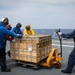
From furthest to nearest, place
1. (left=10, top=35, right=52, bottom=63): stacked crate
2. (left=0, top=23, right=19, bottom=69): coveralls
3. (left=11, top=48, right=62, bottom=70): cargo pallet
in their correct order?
(left=11, top=48, right=62, bottom=70): cargo pallet
(left=10, top=35, right=52, bottom=63): stacked crate
(left=0, top=23, right=19, bottom=69): coveralls

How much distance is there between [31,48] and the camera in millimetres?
7715

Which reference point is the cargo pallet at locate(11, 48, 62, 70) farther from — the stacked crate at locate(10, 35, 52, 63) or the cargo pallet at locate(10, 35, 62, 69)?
the stacked crate at locate(10, 35, 52, 63)

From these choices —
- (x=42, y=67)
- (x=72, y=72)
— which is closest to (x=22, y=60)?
(x=42, y=67)

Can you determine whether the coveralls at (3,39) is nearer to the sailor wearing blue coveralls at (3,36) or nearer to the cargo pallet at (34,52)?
the sailor wearing blue coveralls at (3,36)

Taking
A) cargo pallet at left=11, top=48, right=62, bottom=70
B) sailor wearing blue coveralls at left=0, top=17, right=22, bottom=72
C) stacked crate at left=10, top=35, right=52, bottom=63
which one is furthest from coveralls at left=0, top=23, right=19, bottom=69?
cargo pallet at left=11, top=48, right=62, bottom=70

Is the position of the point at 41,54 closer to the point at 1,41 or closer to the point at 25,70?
the point at 25,70

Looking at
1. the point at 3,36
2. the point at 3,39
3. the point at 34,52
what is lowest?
the point at 34,52

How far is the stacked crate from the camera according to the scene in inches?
302

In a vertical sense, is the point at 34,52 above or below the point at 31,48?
below

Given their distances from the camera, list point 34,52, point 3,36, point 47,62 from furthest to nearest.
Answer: point 47,62
point 34,52
point 3,36

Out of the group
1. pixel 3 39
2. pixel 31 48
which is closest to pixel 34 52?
pixel 31 48

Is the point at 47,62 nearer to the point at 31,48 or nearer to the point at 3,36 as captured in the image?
the point at 31,48

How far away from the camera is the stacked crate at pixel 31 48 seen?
7680 millimetres

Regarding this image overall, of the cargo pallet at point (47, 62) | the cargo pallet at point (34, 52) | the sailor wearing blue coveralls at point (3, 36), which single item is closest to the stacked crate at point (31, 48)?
the cargo pallet at point (34, 52)
